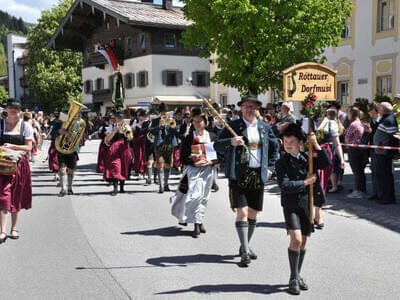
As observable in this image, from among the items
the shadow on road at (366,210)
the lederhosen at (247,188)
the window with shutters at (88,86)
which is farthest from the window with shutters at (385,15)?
the window with shutters at (88,86)

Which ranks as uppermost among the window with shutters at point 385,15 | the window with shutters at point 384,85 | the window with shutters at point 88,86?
the window with shutters at point 385,15

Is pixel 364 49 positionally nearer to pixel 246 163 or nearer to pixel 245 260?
pixel 246 163

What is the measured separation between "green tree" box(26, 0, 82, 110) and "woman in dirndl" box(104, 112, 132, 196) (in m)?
42.4

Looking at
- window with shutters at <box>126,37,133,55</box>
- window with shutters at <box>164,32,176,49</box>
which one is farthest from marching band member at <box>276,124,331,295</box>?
window with shutters at <box>126,37,133,55</box>

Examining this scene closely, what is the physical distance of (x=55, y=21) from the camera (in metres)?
53.8

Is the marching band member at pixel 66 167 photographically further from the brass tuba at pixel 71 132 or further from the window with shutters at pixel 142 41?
the window with shutters at pixel 142 41

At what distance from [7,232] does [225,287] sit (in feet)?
13.5

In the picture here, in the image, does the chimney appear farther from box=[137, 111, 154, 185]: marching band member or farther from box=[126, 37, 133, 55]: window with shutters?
box=[137, 111, 154, 185]: marching band member

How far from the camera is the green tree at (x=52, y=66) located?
52406 mm

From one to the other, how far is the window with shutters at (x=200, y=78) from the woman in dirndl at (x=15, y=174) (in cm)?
3525

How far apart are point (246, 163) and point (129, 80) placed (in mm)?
38430

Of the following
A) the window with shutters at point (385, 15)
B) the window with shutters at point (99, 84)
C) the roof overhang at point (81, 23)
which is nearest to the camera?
the window with shutters at point (385, 15)

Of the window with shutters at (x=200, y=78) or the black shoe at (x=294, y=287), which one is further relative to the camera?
the window with shutters at (x=200, y=78)

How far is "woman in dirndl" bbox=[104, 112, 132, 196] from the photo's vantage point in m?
11.4
